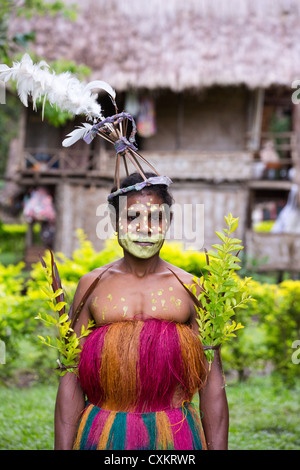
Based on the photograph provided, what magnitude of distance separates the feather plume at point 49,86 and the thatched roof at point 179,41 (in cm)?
942

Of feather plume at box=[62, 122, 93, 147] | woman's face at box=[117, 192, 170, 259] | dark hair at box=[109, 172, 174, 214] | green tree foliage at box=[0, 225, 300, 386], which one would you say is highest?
feather plume at box=[62, 122, 93, 147]

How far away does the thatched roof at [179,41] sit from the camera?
11406mm

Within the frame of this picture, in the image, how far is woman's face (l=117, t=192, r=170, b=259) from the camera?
226 centimetres

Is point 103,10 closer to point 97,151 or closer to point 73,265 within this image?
point 97,151

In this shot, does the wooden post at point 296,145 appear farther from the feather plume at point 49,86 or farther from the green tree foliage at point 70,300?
the feather plume at point 49,86

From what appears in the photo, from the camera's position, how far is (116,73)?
1157cm

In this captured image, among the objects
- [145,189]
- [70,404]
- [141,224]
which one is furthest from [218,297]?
[70,404]

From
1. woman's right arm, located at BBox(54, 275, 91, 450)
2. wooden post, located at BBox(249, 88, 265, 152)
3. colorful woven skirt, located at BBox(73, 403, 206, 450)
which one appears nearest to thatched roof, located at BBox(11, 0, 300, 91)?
wooden post, located at BBox(249, 88, 265, 152)

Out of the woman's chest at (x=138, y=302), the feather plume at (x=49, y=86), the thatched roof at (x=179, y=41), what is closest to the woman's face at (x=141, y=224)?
the woman's chest at (x=138, y=302)

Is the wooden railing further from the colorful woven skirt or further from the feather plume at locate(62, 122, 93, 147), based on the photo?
the colorful woven skirt

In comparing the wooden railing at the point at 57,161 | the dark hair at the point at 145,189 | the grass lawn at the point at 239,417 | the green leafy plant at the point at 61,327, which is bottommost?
the grass lawn at the point at 239,417

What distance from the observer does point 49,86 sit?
2.17 m

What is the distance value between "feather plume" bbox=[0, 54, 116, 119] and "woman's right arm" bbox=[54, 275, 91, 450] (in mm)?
741

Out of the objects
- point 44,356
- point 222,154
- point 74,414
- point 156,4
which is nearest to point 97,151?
point 222,154
